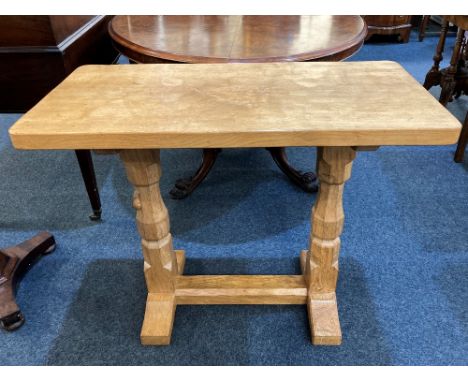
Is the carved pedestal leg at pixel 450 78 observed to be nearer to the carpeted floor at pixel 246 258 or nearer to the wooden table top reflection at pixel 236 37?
the carpeted floor at pixel 246 258

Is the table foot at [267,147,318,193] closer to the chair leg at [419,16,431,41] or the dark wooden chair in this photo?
the dark wooden chair

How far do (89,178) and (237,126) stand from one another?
3.30 ft

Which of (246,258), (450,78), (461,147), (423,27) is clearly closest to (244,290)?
(246,258)

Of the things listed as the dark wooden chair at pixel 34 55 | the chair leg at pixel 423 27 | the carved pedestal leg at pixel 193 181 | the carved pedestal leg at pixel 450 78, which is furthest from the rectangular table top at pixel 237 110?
the chair leg at pixel 423 27

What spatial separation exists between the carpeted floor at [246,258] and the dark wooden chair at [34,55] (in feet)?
2.09

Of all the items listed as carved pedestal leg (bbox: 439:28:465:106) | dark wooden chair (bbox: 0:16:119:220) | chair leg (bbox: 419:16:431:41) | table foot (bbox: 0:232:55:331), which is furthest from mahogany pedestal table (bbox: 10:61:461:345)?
chair leg (bbox: 419:16:431:41)

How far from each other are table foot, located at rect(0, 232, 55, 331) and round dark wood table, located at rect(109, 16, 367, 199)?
0.76m

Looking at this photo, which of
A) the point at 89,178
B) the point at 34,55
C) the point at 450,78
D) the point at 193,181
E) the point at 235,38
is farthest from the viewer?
the point at 450,78

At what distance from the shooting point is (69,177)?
2.06 m

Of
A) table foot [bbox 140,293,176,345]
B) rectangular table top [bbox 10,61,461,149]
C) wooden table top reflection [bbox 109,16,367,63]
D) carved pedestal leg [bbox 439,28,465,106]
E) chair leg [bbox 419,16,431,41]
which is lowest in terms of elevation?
chair leg [bbox 419,16,431,41]

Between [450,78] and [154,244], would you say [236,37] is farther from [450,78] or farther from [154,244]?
[450,78]

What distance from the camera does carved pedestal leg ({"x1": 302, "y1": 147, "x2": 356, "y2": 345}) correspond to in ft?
3.31

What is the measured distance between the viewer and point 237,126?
803 millimetres

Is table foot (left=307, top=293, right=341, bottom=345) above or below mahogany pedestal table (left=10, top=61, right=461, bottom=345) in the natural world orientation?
below
